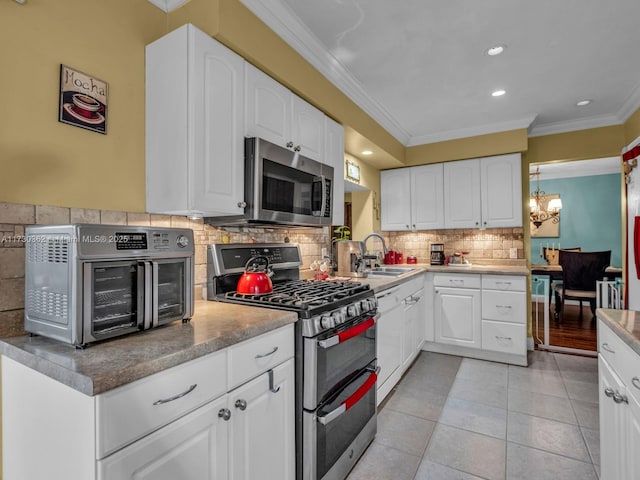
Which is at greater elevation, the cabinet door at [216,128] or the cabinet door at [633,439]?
the cabinet door at [216,128]

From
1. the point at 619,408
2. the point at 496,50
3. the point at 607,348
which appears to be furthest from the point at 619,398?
the point at 496,50

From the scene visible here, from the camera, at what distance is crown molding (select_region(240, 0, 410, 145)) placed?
183 centimetres

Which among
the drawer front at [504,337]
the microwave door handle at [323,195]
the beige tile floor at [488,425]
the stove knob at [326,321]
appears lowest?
the beige tile floor at [488,425]

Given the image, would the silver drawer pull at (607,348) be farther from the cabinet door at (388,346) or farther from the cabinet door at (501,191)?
the cabinet door at (501,191)

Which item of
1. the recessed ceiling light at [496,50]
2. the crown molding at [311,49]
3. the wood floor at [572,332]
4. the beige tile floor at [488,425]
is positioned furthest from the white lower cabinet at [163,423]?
the wood floor at [572,332]

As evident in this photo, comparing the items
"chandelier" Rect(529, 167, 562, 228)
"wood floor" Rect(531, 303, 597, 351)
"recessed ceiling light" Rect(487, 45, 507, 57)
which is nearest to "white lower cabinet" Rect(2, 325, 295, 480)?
"recessed ceiling light" Rect(487, 45, 507, 57)

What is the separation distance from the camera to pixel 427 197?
13.5 feet

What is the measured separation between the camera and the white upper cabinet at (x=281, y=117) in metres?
1.82

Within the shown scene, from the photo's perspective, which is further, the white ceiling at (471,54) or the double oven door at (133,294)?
the white ceiling at (471,54)

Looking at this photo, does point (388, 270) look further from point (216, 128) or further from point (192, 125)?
point (192, 125)

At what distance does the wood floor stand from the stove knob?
3.45 metres

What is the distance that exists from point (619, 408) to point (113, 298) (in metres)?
1.77

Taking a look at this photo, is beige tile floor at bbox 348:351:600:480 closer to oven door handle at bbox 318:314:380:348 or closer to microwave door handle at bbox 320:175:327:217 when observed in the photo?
oven door handle at bbox 318:314:380:348

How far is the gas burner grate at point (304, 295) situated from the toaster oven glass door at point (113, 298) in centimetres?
61
